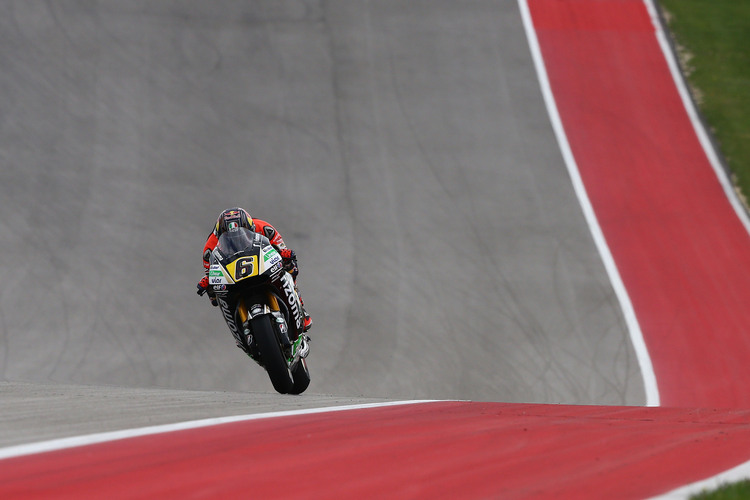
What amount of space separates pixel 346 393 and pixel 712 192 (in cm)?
730

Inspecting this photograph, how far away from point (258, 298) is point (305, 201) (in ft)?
18.4

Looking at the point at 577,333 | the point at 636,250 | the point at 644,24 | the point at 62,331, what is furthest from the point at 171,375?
the point at 644,24

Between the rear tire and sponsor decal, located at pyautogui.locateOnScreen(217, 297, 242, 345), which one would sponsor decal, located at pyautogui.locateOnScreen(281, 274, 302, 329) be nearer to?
the rear tire

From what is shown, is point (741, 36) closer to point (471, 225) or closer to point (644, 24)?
point (644, 24)

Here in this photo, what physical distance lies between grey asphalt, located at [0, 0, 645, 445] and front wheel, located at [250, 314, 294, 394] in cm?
22

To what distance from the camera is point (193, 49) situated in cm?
1620

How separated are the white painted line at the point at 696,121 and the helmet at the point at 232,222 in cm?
830

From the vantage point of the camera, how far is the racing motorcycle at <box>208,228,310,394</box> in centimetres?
744

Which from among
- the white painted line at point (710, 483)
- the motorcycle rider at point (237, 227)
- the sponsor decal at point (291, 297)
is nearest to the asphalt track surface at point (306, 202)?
the sponsor decal at point (291, 297)

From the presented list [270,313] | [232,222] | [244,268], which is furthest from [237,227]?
[270,313]

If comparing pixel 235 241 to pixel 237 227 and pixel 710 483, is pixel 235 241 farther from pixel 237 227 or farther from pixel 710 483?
pixel 710 483

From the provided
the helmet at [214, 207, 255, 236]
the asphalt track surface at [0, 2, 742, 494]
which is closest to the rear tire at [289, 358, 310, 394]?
the asphalt track surface at [0, 2, 742, 494]

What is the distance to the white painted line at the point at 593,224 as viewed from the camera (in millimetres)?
10156

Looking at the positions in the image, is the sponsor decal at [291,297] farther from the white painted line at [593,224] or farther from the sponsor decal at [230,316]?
the white painted line at [593,224]
